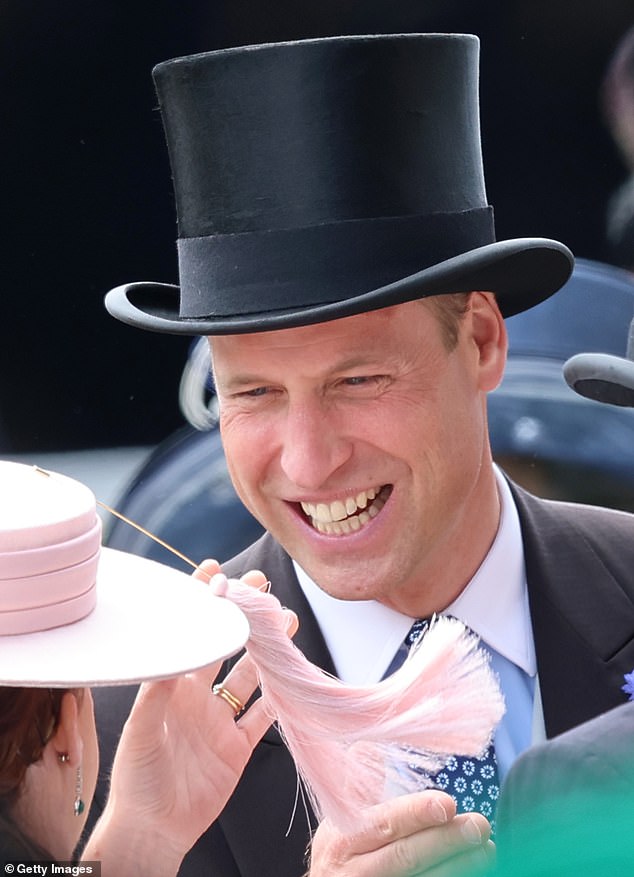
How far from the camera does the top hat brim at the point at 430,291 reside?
1.72 meters

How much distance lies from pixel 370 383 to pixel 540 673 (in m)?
0.63

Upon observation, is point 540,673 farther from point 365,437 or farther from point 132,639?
point 132,639

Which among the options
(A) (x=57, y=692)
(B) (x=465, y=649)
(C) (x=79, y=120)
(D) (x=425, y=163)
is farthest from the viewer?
(C) (x=79, y=120)

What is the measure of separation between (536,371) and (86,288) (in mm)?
889

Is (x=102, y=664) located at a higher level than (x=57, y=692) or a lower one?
higher

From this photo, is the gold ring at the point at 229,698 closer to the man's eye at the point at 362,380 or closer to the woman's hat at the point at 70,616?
the woman's hat at the point at 70,616

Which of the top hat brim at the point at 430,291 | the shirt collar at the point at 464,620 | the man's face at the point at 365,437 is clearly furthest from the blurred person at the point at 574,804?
the top hat brim at the point at 430,291

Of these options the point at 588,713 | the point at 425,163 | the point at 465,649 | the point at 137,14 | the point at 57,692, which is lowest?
the point at 588,713

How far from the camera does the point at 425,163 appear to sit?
1.79 meters

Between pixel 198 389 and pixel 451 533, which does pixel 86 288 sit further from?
pixel 451 533

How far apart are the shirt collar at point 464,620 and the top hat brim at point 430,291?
1.54ft

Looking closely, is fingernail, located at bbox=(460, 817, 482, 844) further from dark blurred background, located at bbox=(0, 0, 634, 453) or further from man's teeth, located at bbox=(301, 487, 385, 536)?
dark blurred background, located at bbox=(0, 0, 634, 453)

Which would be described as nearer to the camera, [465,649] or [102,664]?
[102,664]

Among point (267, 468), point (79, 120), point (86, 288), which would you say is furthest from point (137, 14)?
point (267, 468)
